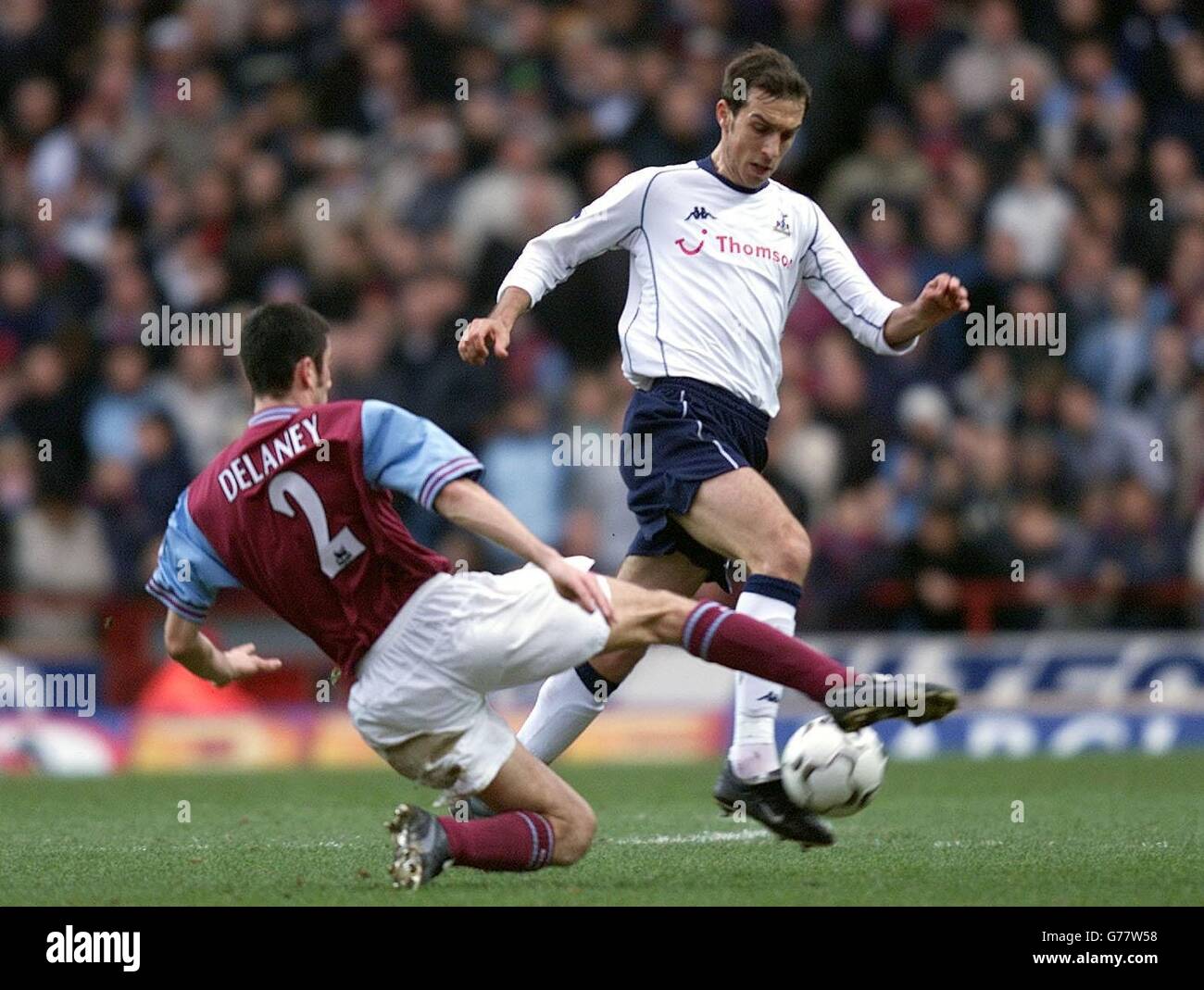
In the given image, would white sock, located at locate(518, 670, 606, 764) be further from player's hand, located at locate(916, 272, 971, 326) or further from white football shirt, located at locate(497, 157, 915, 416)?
player's hand, located at locate(916, 272, 971, 326)

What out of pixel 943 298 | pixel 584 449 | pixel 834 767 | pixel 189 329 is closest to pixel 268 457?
pixel 834 767

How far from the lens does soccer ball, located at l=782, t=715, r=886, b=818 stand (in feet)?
19.9

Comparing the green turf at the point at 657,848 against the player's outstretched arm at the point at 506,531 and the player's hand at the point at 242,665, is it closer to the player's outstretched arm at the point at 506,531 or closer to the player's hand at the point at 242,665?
the player's hand at the point at 242,665

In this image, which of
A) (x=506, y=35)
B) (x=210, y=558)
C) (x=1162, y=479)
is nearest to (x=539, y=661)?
(x=210, y=558)

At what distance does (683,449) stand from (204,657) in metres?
1.68

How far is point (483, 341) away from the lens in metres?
6.26

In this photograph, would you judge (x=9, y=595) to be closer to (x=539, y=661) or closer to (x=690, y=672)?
(x=690, y=672)

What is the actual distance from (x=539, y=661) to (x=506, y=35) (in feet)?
33.9

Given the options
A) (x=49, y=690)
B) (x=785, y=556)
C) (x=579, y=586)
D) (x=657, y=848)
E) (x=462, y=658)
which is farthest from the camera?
(x=49, y=690)

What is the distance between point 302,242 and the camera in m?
14.0

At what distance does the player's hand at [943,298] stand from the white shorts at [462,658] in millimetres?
1599

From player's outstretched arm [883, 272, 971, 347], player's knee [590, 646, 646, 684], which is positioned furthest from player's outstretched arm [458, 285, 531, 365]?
player's outstretched arm [883, 272, 971, 347]

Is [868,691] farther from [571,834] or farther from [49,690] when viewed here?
[49,690]

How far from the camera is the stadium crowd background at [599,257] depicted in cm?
1276
